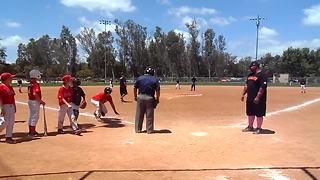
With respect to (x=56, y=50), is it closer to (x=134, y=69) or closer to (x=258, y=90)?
(x=134, y=69)

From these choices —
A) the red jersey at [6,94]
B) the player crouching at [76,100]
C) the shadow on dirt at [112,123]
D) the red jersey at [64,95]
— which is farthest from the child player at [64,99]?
the red jersey at [6,94]

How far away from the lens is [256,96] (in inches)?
472

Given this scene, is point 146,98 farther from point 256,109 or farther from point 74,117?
point 256,109

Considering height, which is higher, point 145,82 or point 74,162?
point 145,82

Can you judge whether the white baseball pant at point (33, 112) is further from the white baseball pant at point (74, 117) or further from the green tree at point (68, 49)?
the green tree at point (68, 49)

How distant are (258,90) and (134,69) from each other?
102620 mm

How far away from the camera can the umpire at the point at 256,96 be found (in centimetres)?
1180

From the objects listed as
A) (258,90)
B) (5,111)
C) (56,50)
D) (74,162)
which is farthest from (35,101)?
(56,50)

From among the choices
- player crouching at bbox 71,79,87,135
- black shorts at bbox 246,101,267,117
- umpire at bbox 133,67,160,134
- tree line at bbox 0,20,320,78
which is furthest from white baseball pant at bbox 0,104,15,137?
tree line at bbox 0,20,320,78

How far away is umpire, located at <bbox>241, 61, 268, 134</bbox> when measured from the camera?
11805mm

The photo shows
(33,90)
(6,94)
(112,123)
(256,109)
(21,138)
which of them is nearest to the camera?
(6,94)

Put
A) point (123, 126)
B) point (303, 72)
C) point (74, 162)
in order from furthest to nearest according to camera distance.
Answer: point (303, 72), point (123, 126), point (74, 162)

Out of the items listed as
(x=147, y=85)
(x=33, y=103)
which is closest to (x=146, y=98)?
(x=147, y=85)

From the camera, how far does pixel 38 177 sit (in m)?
6.80
